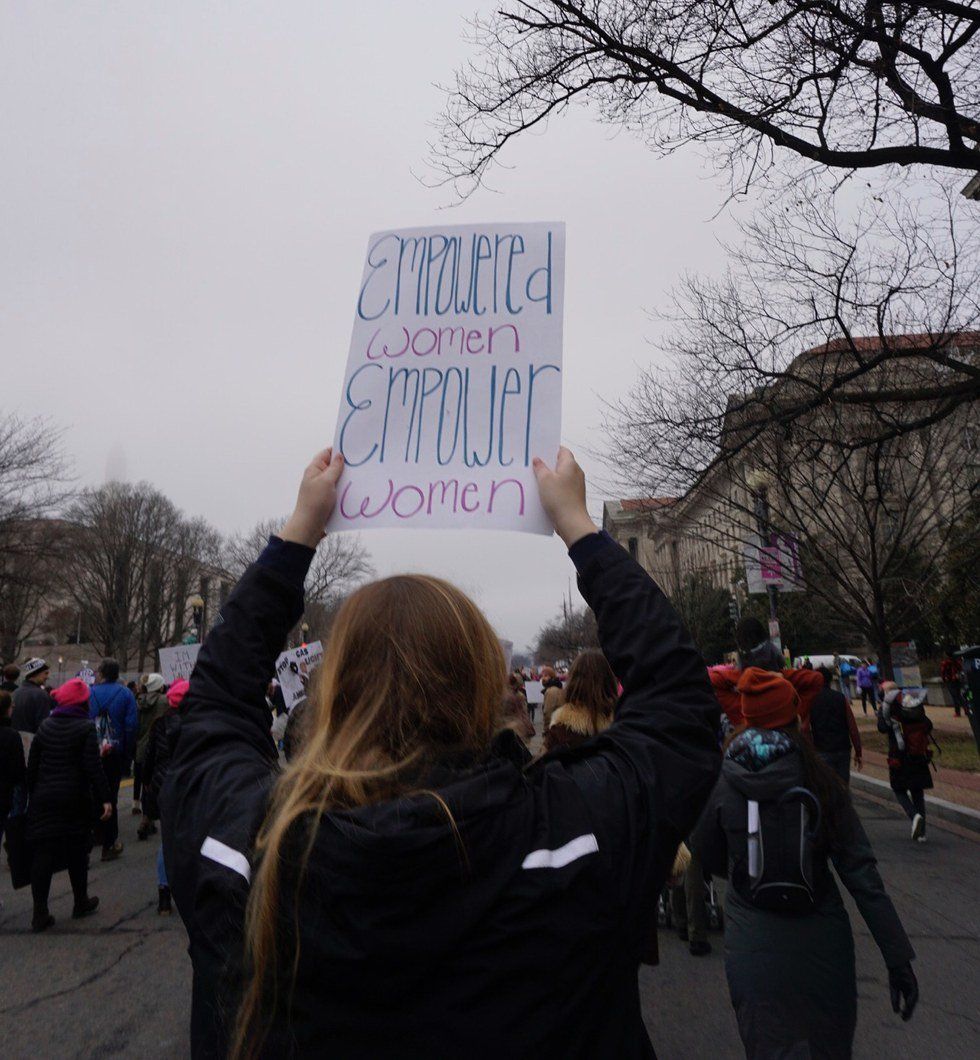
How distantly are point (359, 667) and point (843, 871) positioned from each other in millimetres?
2601

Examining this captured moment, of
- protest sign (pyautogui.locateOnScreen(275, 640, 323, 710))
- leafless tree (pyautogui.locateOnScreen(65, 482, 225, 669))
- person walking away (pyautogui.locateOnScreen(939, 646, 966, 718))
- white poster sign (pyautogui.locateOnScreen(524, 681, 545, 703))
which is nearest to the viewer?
protest sign (pyautogui.locateOnScreen(275, 640, 323, 710))

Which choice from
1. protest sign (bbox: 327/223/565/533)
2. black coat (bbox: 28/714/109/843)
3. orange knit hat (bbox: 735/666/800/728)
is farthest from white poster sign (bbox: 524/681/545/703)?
protest sign (bbox: 327/223/565/533)

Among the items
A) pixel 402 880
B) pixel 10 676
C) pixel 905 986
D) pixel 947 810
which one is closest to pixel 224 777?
pixel 402 880

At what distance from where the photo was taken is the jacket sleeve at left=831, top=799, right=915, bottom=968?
10.7 ft

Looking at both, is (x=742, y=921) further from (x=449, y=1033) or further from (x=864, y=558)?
(x=864, y=558)

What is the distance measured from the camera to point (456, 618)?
4.80 ft

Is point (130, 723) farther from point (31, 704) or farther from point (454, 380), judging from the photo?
point (454, 380)

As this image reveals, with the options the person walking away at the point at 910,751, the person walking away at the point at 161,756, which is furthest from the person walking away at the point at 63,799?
the person walking away at the point at 910,751

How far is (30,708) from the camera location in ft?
37.8

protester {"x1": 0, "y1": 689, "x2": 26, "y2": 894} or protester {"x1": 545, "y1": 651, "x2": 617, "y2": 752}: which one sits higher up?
protester {"x1": 545, "y1": 651, "x2": 617, "y2": 752}

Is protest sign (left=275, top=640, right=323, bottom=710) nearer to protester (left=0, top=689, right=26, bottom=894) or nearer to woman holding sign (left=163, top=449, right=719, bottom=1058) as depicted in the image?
protester (left=0, top=689, right=26, bottom=894)

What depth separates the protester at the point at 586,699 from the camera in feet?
19.4

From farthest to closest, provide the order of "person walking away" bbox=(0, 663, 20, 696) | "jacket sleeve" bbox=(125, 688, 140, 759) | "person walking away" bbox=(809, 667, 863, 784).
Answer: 1. "person walking away" bbox=(0, 663, 20, 696)
2. "jacket sleeve" bbox=(125, 688, 140, 759)
3. "person walking away" bbox=(809, 667, 863, 784)

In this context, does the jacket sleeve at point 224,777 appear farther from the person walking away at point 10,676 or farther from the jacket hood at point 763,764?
the person walking away at point 10,676
